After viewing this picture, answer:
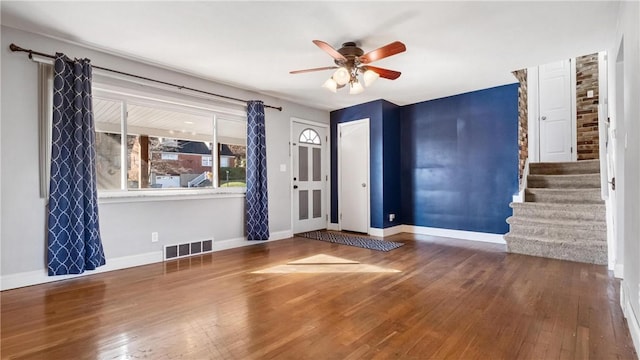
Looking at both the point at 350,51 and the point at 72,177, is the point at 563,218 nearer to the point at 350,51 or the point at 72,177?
the point at 350,51

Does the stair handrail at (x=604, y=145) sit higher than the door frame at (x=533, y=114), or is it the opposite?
the door frame at (x=533, y=114)

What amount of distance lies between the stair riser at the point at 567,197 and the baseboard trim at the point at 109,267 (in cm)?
429

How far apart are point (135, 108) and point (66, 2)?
142 cm

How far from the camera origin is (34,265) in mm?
2928

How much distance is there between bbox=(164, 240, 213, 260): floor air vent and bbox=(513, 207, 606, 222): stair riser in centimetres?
446

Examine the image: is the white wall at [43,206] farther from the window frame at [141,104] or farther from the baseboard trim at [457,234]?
the baseboard trim at [457,234]

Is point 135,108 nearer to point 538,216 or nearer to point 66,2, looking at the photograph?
point 66,2

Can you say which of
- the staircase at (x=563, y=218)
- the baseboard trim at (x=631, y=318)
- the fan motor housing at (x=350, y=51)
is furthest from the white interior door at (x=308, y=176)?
the baseboard trim at (x=631, y=318)

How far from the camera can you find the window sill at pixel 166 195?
3.40m

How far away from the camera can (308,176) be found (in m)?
5.81

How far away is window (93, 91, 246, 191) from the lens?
351 centimetres

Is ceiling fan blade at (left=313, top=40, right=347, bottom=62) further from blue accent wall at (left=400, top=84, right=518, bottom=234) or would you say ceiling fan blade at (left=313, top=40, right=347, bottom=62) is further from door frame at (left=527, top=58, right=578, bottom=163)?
door frame at (left=527, top=58, right=578, bottom=163)

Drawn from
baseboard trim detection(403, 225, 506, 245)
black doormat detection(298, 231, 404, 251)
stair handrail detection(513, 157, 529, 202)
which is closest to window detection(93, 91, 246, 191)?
black doormat detection(298, 231, 404, 251)

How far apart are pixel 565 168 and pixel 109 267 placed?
6.77 metres
